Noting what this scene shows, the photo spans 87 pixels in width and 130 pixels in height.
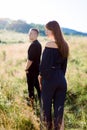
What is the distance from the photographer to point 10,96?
29.4 ft

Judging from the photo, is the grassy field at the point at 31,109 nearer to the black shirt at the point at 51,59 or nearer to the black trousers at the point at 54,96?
the black trousers at the point at 54,96

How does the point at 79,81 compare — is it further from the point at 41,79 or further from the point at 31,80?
the point at 41,79

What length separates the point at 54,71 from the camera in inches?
266

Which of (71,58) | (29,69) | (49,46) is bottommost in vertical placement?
(71,58)

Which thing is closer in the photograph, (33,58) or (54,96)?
(54,96)

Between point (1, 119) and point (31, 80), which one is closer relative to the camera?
point (1, 119)

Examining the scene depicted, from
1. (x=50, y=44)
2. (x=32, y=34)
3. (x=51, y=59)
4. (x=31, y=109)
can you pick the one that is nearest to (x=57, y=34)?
(x=50, y=44)

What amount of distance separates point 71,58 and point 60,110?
12.6 metres

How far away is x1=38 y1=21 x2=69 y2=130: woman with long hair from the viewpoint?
6.67 meters

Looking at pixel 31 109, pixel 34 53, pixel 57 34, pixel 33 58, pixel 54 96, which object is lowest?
pixel 31 109

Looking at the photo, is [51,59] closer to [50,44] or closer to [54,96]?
[50,44]

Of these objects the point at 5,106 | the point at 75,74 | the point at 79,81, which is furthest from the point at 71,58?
the point at 5,106

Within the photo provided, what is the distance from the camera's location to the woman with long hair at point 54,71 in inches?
263

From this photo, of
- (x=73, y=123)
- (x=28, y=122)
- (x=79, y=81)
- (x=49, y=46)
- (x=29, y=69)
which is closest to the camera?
(x=49, y=46)
